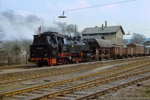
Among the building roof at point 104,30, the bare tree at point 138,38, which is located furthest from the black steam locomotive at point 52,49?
the bare tree at point 138,38

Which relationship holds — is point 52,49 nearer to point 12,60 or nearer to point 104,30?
point 12,60

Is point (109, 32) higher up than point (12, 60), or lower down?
higher up

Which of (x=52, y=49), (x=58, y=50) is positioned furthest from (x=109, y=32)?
(x=52, y=49)

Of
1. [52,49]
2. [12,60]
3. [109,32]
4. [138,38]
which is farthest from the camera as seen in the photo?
[138,38]

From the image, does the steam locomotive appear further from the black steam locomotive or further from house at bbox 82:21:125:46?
house at bbox 82:21:125:46

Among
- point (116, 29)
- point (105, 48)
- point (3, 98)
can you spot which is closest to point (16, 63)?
point (105, 48)

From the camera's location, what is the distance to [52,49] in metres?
18.6

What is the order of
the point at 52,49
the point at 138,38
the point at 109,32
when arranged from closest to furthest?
the point at 52,49 < the point at 109,32 < the point at 138,38

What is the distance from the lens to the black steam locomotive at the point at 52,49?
733 inches

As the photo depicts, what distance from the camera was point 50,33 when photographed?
64.1 feet

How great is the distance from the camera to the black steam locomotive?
733 inches

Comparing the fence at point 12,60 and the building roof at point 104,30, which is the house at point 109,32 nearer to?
the building roof at point 104,30

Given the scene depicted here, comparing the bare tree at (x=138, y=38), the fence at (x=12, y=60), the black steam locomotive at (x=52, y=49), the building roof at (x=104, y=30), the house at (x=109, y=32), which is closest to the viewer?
the black steam locomotive at (x=52, y=49)

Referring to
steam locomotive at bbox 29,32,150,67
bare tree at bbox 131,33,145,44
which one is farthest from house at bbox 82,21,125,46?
bare tree at bbox 131,33,145,44
